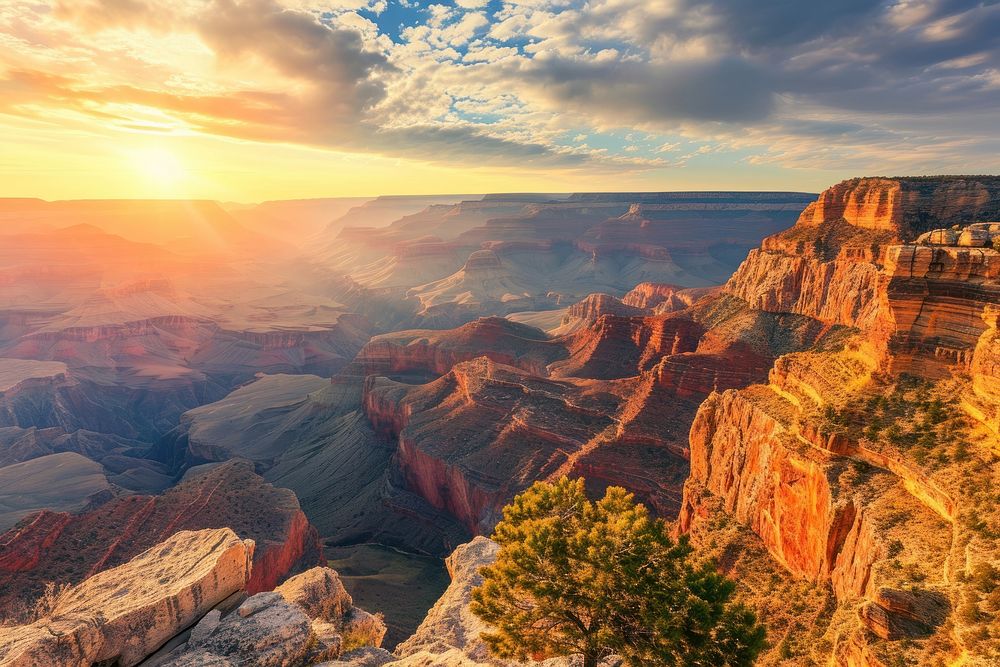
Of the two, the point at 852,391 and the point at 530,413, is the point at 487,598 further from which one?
the point at 530,413

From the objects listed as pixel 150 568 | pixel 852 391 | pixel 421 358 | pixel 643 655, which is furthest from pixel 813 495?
pixel 421 358

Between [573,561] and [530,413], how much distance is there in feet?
131

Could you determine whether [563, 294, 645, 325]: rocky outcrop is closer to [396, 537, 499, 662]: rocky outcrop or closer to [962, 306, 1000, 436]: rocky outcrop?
[396, 537, 499, 662]: rocky outcrop

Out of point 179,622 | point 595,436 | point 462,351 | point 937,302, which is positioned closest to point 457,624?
point 179,622

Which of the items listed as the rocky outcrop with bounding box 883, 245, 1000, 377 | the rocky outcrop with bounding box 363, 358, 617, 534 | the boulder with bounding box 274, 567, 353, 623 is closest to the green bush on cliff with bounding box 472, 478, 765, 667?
the rocky outcrop with bounding box 883, 245, 1000, 377

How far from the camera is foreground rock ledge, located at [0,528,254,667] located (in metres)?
16.2

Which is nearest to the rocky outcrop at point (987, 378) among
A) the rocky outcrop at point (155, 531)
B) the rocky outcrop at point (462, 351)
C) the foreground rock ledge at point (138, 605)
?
the foreground rock ledge at point (138, 605)

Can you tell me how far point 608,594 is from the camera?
14453mm

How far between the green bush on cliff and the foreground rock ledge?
11.6 meters

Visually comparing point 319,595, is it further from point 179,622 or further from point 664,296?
point 664,296

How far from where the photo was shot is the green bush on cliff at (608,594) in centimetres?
1339

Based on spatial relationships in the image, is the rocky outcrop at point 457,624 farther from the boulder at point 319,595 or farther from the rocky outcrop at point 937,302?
the rocky outcrop at point 937,302

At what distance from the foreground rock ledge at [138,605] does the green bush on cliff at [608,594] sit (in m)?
11.6

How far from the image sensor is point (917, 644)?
11820mm
